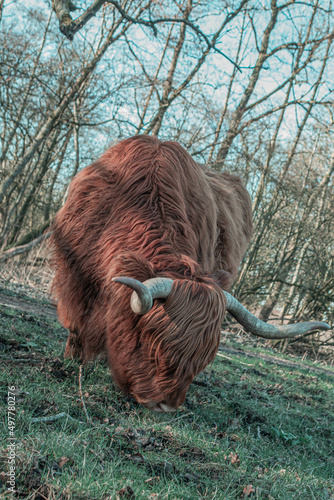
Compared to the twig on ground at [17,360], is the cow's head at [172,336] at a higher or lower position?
higher

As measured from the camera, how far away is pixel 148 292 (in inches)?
115

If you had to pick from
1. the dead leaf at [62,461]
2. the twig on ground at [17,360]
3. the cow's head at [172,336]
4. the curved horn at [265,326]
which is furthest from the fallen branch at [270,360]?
the dead leaf at [62,461]

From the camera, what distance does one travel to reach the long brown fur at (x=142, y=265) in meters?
3.17

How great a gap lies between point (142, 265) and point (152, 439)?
1.18 meters

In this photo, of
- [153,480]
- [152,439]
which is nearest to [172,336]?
[152,439]

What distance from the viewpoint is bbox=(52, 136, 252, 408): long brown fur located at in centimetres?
317

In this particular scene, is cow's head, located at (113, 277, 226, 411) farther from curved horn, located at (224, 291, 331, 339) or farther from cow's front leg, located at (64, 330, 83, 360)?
cow's front leg, located at (64, 330, 83, 360)

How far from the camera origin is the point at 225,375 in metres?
5.52

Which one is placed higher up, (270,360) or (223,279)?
(223,279)

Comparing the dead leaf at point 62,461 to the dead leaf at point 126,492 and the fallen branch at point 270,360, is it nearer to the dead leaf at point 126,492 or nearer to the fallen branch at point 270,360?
the dead leaf at point 126,492

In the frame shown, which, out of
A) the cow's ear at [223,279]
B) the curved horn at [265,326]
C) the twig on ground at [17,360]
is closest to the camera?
the curved horn at [265,326]

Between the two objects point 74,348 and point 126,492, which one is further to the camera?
point 74,348

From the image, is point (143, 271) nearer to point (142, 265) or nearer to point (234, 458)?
point (142, 265)

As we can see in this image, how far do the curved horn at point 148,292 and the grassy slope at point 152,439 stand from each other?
774mm
